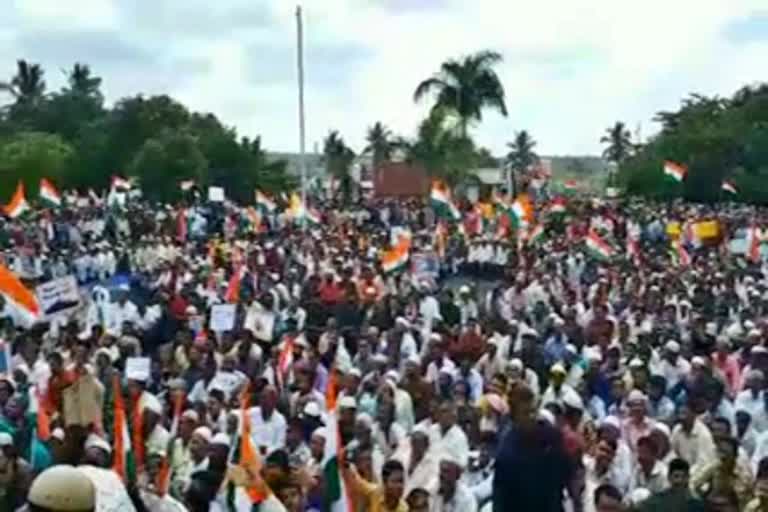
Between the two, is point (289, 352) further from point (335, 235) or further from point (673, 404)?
point (335, 235)

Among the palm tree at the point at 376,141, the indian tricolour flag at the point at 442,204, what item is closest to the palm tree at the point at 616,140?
the palm tree at the point at 376,141

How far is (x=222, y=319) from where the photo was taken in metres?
16.3

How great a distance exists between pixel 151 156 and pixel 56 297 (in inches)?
1352

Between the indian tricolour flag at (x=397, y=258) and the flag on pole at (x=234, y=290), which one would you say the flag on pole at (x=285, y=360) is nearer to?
the flag on pole at (x=234, y=290)

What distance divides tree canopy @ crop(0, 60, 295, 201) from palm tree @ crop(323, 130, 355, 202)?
7250 millimetres

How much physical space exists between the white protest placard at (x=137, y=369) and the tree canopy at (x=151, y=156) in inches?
1339

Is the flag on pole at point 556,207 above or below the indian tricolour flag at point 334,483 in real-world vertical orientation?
above

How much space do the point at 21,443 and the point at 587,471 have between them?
11.2 ft

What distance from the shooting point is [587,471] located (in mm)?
9094

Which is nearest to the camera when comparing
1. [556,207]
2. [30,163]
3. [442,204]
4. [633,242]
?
[633,242]

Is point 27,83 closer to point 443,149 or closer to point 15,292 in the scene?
point 443,149

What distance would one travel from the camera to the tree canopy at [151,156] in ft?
158

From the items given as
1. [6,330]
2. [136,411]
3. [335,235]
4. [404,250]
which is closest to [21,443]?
[136,411]

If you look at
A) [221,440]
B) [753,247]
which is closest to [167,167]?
[753,247]
